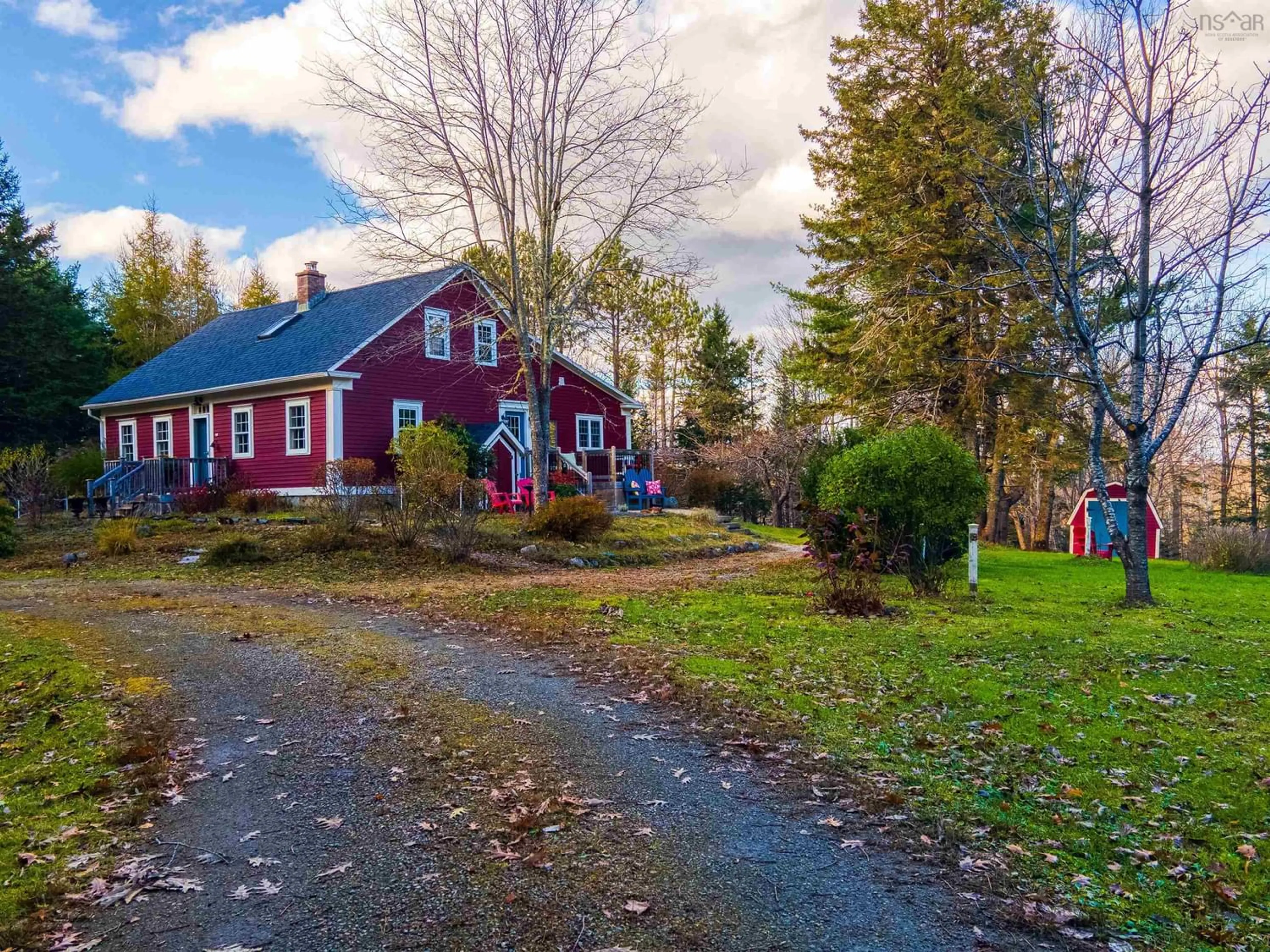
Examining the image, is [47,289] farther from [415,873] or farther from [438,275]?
[415,873]

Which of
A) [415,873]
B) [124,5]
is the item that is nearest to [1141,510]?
[415,873]

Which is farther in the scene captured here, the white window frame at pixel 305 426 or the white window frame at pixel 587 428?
the white window frame at pixel 587 428

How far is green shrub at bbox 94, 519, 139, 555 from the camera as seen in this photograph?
47.8ft

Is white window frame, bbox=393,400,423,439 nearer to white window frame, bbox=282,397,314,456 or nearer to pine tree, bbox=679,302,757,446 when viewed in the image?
white window frame, bbox=282,397,314,456

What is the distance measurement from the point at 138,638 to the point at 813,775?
7086 mm

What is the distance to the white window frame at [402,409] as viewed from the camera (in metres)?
22.4

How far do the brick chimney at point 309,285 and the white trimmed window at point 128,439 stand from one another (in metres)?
6.78

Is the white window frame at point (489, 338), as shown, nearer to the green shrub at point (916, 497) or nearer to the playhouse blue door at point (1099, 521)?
the green shrub at point (916, 497)

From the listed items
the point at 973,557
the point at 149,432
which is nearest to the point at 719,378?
the point at 149,432

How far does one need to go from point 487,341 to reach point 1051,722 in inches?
862

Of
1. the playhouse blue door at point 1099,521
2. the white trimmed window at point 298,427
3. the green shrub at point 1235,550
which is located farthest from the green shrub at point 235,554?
the green shrub at point 1235,550

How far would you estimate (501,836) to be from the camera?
147 inches

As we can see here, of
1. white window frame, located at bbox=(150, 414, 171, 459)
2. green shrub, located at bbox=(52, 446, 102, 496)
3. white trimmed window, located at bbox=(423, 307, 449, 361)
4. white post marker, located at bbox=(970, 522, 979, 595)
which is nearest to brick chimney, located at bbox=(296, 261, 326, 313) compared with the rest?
white window frame, located at bbox=(150, 414, 171, 459)

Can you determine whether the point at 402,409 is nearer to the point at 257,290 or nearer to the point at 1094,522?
the point at 1094,522
